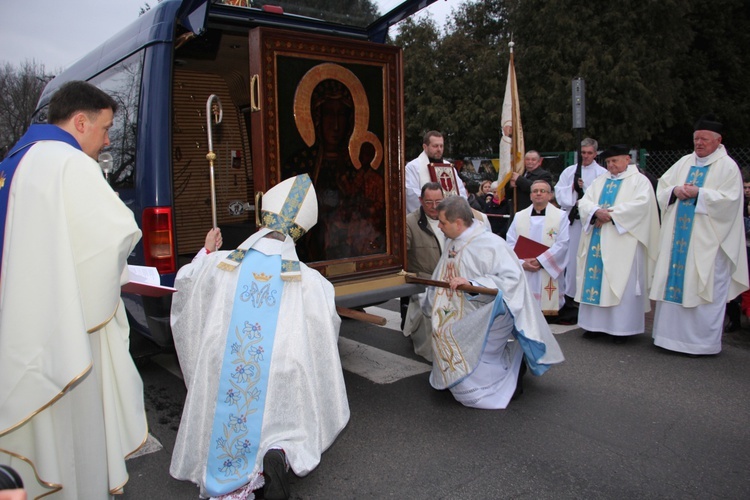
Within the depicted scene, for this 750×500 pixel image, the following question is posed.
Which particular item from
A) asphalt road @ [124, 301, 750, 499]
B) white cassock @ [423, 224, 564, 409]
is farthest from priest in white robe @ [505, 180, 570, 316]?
white cassock @ [423, 224, 564, 409]

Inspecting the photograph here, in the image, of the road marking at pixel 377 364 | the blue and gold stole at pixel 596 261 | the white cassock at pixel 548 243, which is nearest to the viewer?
the road marking at pixel 377 364

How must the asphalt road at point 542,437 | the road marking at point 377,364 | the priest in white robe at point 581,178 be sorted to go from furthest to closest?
1. the priest in white robe at point 581,178
2. the road marking at point 377,364
3. the asphalt road at point 542,437

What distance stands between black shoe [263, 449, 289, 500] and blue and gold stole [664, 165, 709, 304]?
4293 millimetres

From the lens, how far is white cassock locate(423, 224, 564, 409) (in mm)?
4145

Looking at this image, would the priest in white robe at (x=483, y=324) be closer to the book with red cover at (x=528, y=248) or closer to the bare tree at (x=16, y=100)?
the book with red cover at (x=528, y=248)

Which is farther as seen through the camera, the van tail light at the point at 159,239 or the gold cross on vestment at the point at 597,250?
the gold cross on vestment at the point at 597,250

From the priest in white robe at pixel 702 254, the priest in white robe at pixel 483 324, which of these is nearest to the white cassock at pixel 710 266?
the priest in white robe at pixel 702 254

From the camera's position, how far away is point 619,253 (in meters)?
5.97

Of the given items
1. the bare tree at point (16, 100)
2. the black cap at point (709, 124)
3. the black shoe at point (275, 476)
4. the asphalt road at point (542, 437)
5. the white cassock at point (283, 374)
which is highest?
the bare tree at point (16, 100)

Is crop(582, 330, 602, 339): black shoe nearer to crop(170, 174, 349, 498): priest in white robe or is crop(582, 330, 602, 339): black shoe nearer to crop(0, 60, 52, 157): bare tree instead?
crop(170, 174, 349, 498): priest in white robe

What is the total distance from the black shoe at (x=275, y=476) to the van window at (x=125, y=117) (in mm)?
2413

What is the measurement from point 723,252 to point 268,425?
183 inches

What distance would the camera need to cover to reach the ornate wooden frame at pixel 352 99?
165 inches

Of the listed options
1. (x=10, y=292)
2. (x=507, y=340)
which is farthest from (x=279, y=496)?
(x=507, y=340)
